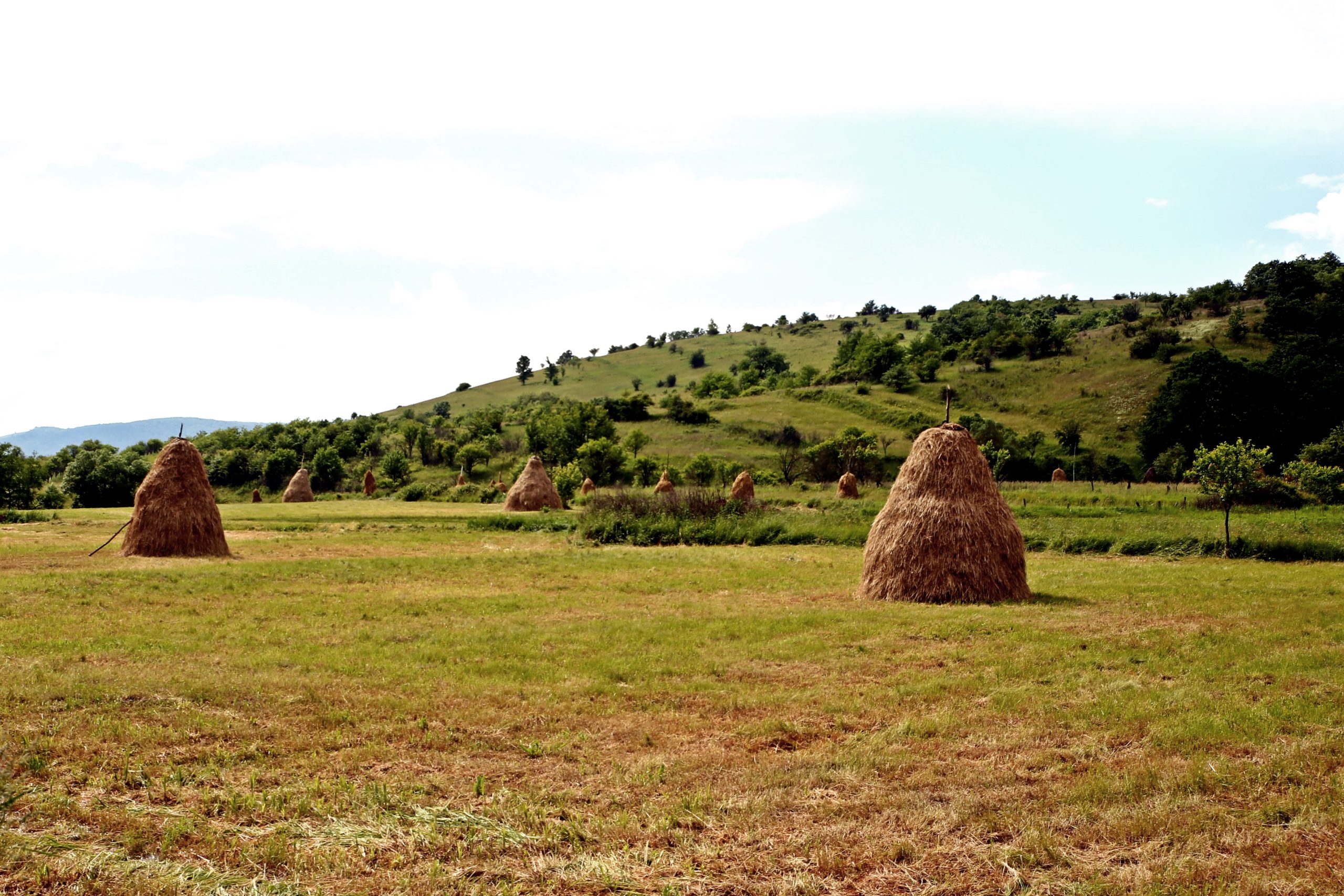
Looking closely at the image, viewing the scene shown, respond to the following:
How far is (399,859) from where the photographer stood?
5078mm

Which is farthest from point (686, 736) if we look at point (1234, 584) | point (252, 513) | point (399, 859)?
point (252, 513)

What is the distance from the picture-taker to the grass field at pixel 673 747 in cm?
501

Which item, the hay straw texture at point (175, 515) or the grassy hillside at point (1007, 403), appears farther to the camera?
the grassy hillside at point (1007, 403)

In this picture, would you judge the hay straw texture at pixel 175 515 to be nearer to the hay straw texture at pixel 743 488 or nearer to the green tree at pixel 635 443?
the hay straw texture at pixel 743 488

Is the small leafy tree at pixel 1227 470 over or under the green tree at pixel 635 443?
under

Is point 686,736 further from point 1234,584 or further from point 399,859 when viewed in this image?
point 1234,584

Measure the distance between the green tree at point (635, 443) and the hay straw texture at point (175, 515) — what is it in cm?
4828

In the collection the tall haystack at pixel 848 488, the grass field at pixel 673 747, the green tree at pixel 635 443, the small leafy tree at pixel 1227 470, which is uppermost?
the green tree at pixel 635 443

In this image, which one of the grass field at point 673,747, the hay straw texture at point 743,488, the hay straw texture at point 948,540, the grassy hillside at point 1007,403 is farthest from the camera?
the grassy hillside at point 1007,403

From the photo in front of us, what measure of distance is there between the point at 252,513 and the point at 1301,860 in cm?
4256

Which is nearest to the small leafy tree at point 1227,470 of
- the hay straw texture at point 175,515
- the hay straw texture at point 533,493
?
the hay straw texture at point 175,515

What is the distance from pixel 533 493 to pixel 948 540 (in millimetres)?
28789

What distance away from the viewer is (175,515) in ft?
70.3

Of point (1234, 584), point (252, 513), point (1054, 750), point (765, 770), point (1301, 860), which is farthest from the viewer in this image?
point (252, 513)
